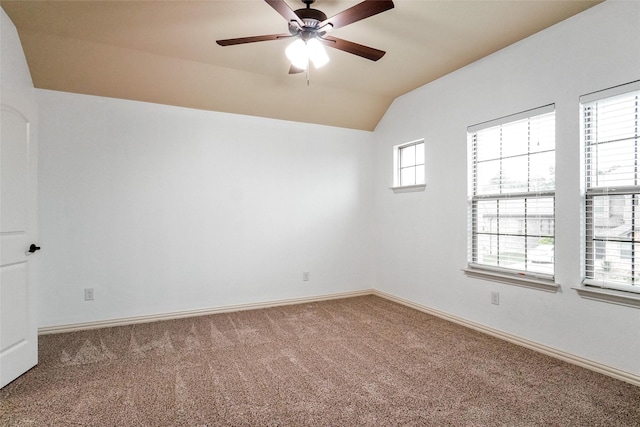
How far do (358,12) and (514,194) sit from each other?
2.17m

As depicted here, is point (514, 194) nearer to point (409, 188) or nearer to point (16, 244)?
point (409, 188)

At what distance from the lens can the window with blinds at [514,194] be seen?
2.79 meters

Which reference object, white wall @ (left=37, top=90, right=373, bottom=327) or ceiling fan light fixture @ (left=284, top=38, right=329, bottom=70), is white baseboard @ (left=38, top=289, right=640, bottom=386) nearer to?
white wall @ (left=37, top=90, right=373, bottom=327)

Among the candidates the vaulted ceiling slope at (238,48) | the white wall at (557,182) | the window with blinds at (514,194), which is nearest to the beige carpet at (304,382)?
the white wall at (557,182)

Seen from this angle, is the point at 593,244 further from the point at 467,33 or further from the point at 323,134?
the point at 323,134

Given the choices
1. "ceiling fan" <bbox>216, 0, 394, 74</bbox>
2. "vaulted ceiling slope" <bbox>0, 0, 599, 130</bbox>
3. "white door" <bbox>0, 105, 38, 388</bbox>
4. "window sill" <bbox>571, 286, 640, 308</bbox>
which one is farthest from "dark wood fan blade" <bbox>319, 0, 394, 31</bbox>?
"window sill" <bbox>571, 286, 640, 308</bbox>

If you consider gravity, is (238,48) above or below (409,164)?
above

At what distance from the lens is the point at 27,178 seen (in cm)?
250

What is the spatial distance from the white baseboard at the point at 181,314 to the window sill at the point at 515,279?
185cm

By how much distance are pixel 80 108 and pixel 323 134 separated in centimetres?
281

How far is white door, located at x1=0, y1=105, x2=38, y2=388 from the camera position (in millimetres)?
2262

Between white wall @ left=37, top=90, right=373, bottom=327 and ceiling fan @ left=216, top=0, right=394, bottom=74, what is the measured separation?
181 cm

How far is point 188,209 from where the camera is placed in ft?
12.5

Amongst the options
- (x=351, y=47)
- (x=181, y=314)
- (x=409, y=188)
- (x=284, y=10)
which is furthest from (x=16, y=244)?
(x=409, y=188)
